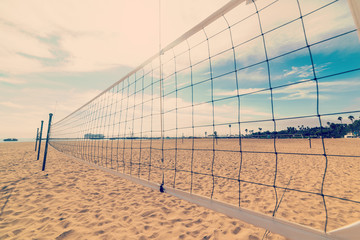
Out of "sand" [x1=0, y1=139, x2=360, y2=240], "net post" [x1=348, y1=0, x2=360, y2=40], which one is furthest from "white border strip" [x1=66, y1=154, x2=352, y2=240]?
"net post" [x1=348, y1=0, x2=360, y2=40]

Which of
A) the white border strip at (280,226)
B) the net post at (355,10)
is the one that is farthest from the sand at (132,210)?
the net post at (355,10)

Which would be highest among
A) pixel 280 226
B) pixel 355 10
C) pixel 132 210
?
pixel 355 10

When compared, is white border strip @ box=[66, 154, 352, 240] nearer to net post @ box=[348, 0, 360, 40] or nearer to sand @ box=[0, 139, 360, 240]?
sand @ box=[0, 139, 360, 240]

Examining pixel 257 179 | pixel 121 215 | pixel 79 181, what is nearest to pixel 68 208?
pixel 121 215

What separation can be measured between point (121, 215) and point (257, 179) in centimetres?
335

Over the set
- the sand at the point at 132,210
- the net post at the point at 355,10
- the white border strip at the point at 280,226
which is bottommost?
the sand at the point at 132,210

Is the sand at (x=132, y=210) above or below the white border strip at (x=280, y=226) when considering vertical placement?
below

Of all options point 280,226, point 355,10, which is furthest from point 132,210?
point 355,10

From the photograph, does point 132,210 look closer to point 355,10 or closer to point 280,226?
point 280,226

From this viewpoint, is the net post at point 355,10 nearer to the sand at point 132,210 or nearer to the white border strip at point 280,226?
the white border strip at point 280,226

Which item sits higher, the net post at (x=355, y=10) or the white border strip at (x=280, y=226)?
the net post at (x=355, y=10)

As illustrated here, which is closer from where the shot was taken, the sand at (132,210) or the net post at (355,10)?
the net post at (355,10)

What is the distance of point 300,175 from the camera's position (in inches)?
172

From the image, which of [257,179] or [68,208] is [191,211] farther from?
[257,179]
